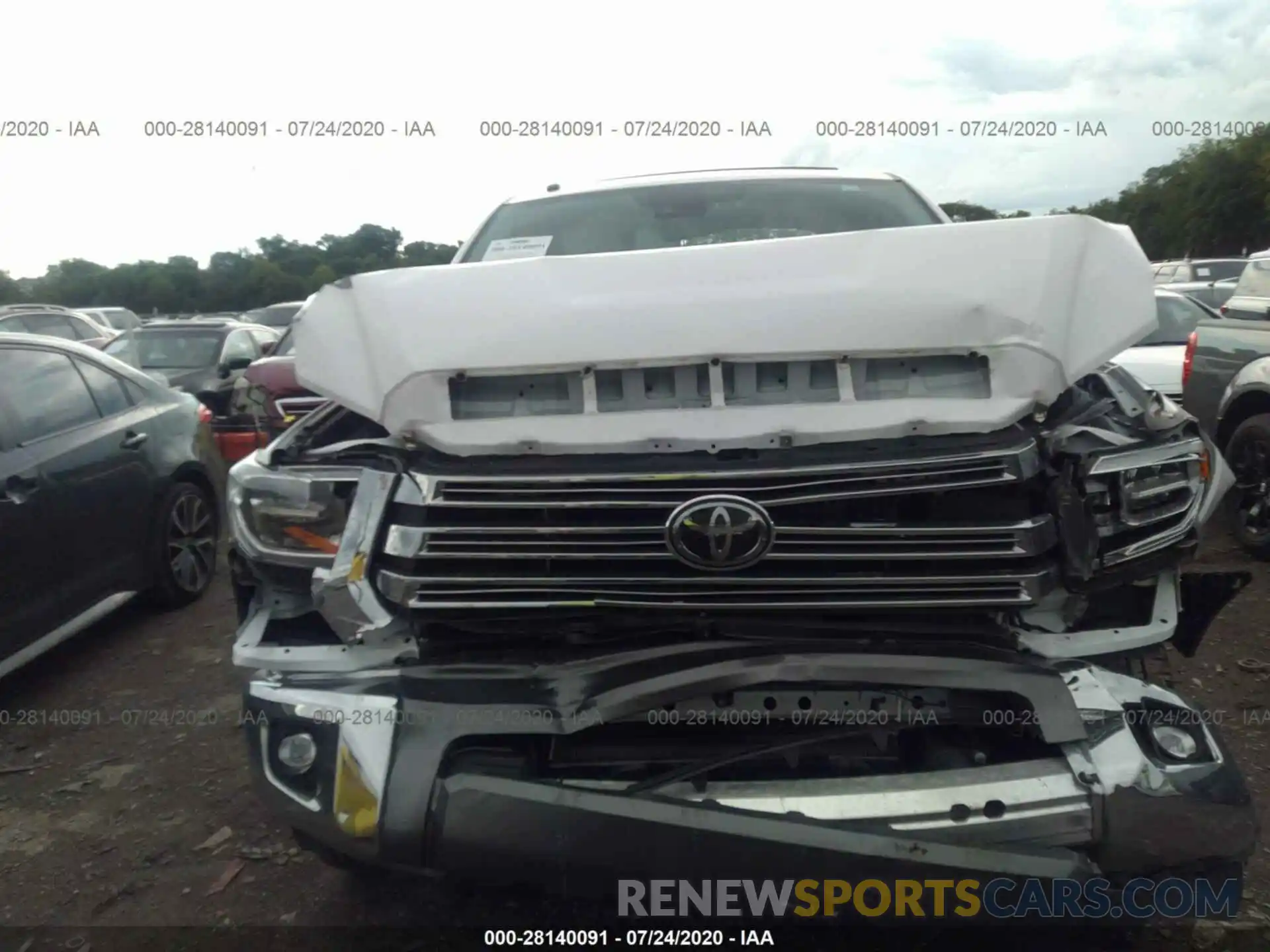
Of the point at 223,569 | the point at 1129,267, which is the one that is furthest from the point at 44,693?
the point at 1129,267

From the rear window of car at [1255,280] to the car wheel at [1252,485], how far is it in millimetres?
1107

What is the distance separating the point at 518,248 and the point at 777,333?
1.74 m

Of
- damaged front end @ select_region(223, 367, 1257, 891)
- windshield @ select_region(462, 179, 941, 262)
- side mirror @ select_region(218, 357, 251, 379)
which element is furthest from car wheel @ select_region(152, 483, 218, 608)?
damaged front end @ select_region(223, 367, 1257, 891)

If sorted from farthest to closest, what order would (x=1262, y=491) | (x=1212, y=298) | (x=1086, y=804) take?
(x=1212, y=298) → (x=1262, y=491) → (x=1086, y=804)

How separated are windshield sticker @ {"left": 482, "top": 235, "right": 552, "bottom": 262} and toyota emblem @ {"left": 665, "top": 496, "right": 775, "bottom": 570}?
181cm

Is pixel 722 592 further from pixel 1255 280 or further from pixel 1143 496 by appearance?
pixel 1255 280

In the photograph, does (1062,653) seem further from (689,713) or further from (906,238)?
(906,238)

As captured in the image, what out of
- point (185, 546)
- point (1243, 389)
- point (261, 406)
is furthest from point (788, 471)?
point (261, 406)

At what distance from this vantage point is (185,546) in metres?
5.12

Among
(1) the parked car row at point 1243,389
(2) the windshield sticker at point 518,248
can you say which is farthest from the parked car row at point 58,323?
(1) the parked car row at point 1243,389

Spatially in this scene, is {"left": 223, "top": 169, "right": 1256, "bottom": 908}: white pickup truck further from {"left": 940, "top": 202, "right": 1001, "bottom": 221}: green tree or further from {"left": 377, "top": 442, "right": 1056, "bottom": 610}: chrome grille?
{"left": 940, "top": 202, "right": 1001, "bottom": 221}: green tree

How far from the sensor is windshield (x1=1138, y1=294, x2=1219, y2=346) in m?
8.55

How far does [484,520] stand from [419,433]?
0.83 feet

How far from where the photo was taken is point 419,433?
7.34 feet
